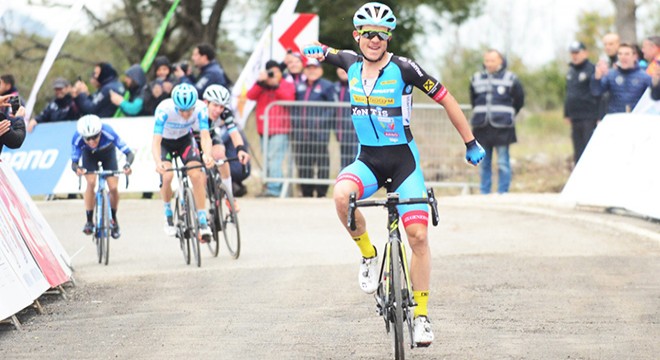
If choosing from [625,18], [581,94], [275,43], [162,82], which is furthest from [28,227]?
[625,18]

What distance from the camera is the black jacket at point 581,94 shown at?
20.4 metres

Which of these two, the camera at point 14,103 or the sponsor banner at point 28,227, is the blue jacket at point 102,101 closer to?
the sponsor banner at point 28,227

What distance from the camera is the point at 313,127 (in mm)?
21156

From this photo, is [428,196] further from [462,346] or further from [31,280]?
[31,280]

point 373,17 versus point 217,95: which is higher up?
point 373,17

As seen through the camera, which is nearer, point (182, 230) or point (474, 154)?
point (474, 154)

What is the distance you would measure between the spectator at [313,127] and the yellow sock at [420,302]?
12436mm

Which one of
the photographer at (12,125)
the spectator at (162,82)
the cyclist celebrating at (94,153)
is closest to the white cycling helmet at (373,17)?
the photographer at (12,125)

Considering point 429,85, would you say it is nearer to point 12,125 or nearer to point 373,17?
point 373,17

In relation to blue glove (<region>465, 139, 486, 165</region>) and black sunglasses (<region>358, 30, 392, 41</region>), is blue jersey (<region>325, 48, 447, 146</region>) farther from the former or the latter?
blue glove (<region>465, 139, 486, 165</region>)

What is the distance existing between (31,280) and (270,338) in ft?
7.88

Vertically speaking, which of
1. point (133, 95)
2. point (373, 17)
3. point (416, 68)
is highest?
point (373, 17)

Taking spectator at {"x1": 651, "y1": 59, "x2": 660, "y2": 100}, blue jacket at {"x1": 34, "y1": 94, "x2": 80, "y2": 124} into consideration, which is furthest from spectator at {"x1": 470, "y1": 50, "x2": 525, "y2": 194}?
blue jacket at {"x1": 34, "y1": 94, "x2": 80, "y2": 124}

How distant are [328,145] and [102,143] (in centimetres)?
678
